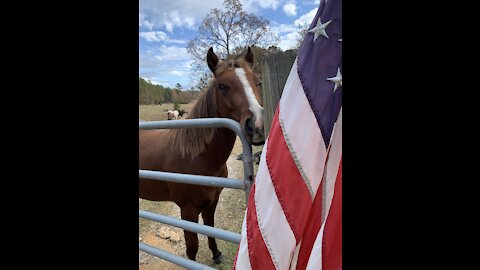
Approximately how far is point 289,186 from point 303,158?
0.08m

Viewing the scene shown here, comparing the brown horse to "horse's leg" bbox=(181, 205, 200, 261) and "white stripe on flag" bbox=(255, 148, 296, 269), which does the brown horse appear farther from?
"white stripe on flag" bbox=(255, 148, 296, 269)

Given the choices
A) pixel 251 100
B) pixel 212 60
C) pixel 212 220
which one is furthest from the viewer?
pixel 212 220

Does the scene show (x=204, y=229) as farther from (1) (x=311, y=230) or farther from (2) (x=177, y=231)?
(2) (x=177, y=231)

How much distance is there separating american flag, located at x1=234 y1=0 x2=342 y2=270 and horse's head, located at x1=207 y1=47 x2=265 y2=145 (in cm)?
68

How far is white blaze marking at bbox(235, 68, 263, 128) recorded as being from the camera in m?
1.42

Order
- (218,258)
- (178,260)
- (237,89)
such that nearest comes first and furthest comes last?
(178,260)
(237,89)
(218,258)

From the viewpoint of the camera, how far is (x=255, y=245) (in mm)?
785

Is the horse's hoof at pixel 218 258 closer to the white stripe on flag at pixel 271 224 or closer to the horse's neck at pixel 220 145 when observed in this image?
the horse's neck at pixel 220 145

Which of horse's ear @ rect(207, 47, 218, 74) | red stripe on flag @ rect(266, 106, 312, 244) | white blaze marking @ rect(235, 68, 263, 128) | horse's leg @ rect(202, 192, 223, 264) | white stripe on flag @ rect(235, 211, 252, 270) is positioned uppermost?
horse's ear @ rect(207, 47, 218, 74)

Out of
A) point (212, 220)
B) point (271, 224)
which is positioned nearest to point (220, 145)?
point (212, 220)

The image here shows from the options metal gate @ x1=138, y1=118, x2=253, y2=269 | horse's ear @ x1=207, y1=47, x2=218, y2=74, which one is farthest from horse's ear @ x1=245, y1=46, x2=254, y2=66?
metal gate @ x1=138, y1=118, x2=253, y2=269
